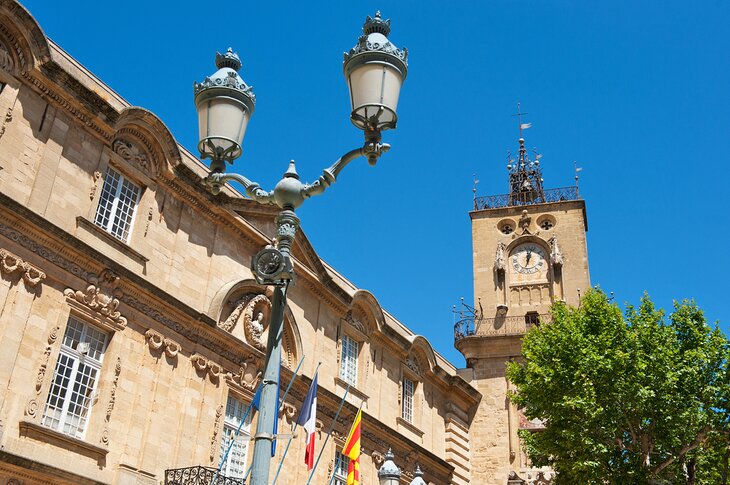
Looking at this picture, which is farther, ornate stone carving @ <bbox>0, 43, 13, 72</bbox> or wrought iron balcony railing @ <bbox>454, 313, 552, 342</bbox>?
wrought iron balcony railing @ <bbox>454, 313, 552, 342</bbox>

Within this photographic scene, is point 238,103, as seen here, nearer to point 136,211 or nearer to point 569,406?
point 136,211

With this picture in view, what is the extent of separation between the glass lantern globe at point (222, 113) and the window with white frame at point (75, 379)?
8480 mm

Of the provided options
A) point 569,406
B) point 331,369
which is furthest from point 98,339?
point 569,406

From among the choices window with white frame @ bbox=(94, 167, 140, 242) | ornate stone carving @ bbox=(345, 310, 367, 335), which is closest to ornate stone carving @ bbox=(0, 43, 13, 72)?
window with white frame @ bbox=(94, 167, 140, 242)

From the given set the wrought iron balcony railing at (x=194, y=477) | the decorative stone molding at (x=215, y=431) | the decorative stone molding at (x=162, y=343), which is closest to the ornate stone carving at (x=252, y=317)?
the decorative stone molding at (x=162, y=343)

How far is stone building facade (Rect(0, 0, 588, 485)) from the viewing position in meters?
14.4

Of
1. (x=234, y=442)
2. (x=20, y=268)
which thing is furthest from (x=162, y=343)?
(x=20, y=268)

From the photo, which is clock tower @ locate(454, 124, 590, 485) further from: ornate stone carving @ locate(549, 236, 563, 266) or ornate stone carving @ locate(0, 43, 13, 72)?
ornate stone carving @ locate(0, 43, 13, 72)

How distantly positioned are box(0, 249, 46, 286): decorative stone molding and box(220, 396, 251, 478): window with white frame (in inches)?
230

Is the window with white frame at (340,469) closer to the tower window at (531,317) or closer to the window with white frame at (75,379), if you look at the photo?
the window with white frame at (75,379)

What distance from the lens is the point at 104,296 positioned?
1590cm

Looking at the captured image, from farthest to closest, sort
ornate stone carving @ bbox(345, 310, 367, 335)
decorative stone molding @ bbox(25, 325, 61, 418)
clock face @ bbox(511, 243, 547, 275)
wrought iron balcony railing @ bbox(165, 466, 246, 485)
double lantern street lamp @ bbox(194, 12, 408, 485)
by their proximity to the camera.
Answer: clock face @ bbox(511, 243, 547, 275) < ornate stone carving @ bbox(345, 310, 367, 335) < wrought iron balcony railing @ bbox(165, 466, 246, 485) < decorative stone molding @ bbox(25, 325, 61, 418) < double lantern street lamp @ bbox(194, 12, 408, 485)

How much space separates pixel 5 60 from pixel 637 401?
1769 cm

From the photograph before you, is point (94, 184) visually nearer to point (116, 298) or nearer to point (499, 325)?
point (116, 298)
